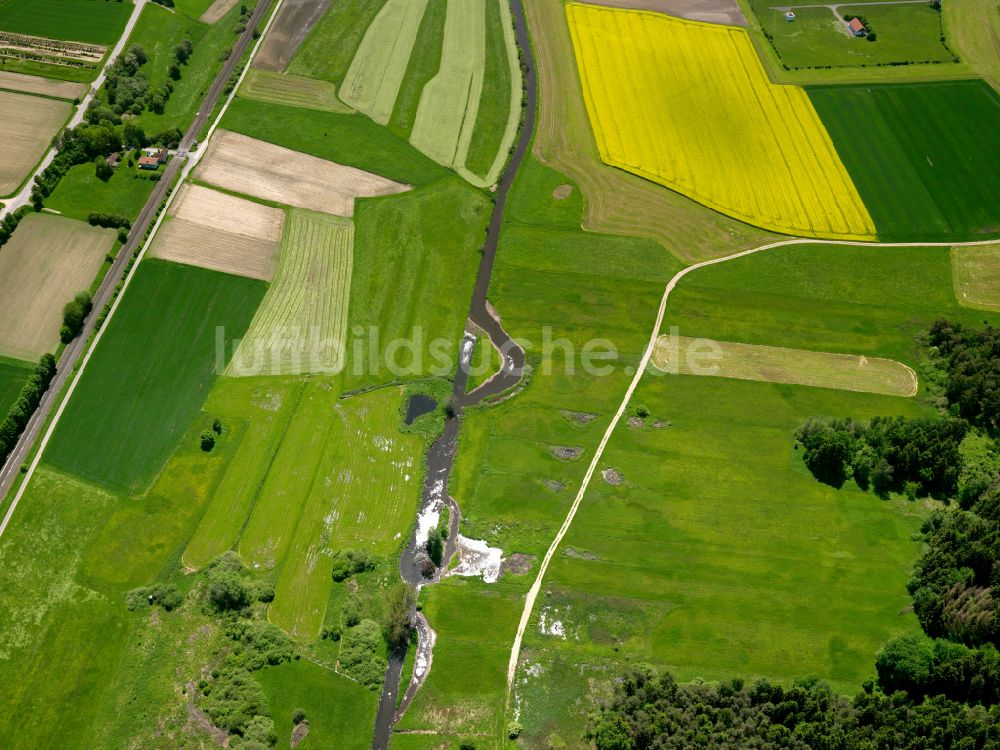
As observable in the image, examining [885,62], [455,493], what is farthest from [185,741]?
[885,62]

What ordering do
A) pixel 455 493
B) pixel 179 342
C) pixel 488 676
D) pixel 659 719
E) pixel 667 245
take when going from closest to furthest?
pixel 659 719
pixel 488 676
pixel 455 493
pixel 179 342
pixel 667 245

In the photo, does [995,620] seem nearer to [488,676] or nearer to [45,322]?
[488,676]

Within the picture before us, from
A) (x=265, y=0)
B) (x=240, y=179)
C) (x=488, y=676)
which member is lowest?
(x=488, y=676)

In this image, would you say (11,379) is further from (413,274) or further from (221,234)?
(413,274)

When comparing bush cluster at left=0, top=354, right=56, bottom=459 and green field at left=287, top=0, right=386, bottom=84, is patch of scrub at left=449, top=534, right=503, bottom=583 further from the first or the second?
green field at left=287, top=0, right=386, bottom=84

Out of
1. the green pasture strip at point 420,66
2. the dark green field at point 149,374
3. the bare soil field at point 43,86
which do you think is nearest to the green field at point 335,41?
the green pasture strip at point 420,66

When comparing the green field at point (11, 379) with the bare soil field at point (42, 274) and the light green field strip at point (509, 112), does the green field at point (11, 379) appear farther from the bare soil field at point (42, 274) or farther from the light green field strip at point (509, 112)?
the light green field strip at point (509, 112)

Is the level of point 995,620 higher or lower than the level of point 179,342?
lower

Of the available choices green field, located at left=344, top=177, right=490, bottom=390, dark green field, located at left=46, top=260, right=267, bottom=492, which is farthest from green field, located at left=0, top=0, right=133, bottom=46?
green field, located at left=344, top=177, right=490, bottom=390

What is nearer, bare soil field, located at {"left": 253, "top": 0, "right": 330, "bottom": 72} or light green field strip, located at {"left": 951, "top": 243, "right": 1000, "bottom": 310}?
light green field strip, located at {"left": 951, "top": 243, "right": 1000, "bottom": 310}
